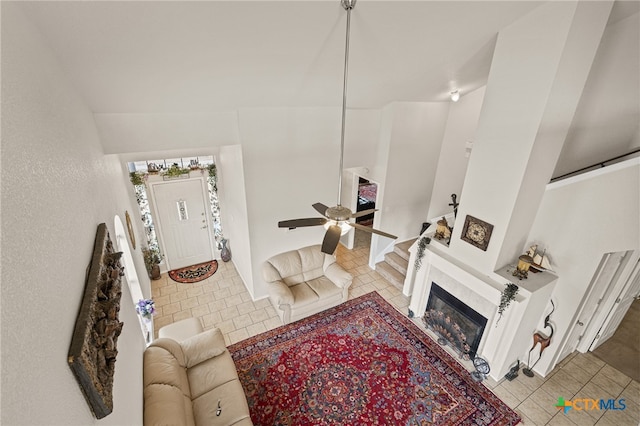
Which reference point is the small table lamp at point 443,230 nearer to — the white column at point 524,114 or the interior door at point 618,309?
the white column at point 524,114

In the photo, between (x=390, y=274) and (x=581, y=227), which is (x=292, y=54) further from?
(x=390, y=274)

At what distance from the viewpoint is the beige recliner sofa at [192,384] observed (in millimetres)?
2719

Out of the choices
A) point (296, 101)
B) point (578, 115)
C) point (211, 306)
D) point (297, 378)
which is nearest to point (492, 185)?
point (578, 115)

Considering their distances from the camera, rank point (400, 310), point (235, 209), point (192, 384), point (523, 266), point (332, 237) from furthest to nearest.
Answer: point (235, 209), point (400, 310), point (523, 266), point (192, 384), point (332, 237)

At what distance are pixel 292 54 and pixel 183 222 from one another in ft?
14.8

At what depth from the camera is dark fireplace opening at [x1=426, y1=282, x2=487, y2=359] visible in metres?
4.11

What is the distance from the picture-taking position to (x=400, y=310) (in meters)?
5.16

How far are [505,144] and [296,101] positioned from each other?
8.91 ft

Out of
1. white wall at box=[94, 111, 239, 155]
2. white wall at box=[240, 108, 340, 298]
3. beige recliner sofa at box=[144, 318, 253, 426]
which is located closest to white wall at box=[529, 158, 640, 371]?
white wall at box=[240, 108, 340, 298]

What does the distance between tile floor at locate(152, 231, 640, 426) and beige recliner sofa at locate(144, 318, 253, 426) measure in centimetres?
89

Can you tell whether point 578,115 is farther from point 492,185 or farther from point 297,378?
point 297,378

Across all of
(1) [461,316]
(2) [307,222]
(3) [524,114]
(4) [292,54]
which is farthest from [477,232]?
(4) [292,54]

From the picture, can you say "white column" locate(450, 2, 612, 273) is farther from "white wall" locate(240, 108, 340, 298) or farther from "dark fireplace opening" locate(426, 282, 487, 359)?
"white wall" locate(240, 108, 340, 298)

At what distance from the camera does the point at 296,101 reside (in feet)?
13.7
